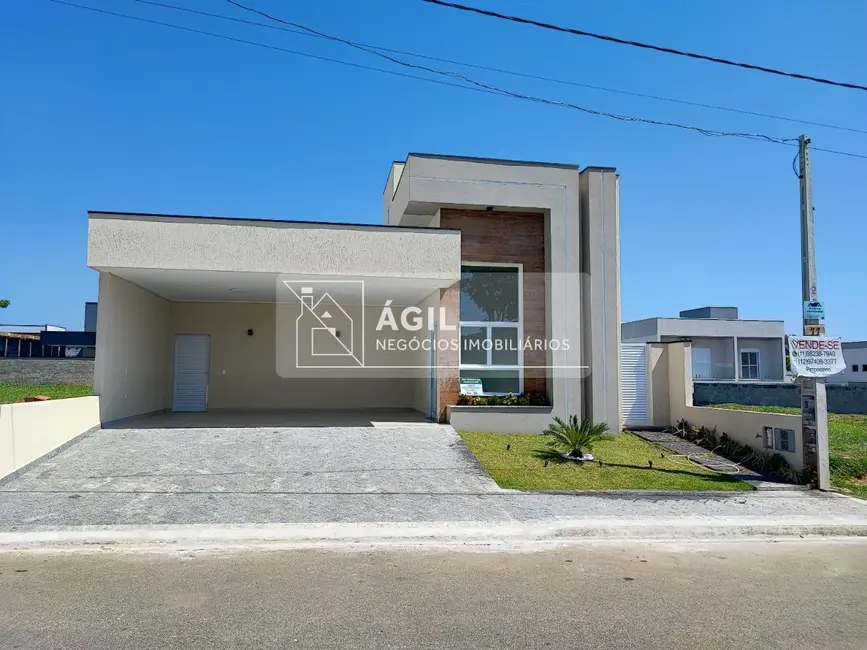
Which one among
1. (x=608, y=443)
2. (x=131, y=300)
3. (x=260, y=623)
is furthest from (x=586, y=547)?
(x=131, y=300)

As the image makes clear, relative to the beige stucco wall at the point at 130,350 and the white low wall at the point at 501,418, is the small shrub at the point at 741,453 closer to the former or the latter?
the white low wall at the point at 501,418

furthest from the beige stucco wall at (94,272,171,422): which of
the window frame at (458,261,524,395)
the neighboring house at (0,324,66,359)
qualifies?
the neighboring house at (0,324,66,359)

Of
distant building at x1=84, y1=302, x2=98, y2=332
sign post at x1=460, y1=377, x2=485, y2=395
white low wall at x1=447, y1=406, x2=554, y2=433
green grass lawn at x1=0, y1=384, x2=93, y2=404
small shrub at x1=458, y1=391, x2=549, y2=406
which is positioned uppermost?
distant building at x1=84, y1=302, x2=98, y2=332

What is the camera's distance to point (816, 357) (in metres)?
10.5

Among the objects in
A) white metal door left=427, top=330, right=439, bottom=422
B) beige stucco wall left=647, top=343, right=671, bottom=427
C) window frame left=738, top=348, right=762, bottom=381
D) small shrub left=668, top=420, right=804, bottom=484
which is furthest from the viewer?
window frame left=738, top=348, right=762, bottom=381

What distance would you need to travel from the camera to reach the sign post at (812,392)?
1059 centimetres

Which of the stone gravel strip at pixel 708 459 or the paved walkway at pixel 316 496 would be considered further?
the stone gravel strip at pixel 708 459

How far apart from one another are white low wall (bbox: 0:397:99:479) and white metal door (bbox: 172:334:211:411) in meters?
5.20

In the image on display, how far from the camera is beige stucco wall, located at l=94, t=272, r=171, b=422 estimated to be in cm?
1293

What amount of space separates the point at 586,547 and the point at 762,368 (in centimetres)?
3632

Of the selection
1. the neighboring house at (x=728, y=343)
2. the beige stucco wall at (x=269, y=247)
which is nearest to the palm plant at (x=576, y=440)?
the beige stucco wall at (x=269, y=247)

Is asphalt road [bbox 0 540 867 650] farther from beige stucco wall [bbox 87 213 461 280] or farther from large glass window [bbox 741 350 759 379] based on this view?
large glass window [bbox 741 350 759 379]

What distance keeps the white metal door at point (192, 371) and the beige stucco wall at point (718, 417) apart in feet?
38.5

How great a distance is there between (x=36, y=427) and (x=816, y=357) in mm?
12486
